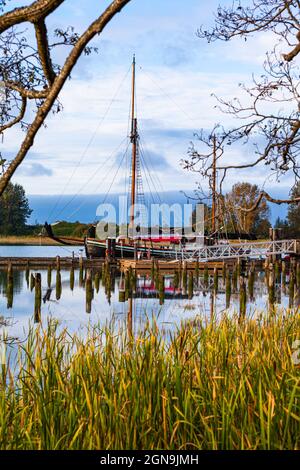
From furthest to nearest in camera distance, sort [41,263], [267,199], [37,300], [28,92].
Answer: [41,263] < [37,300] < [267,199] < [28,92]

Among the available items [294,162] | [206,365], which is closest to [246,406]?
[206,365]

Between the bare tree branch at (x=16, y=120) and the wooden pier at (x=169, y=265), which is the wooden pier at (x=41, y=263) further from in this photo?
the bare tree branch at (x=16, y=120)

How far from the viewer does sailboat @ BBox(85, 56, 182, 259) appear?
41594 mm

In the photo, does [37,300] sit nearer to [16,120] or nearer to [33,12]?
[16,120]

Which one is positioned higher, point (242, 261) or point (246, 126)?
point (246, 126)

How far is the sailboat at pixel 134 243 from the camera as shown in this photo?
136ft

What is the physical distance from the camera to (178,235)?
152 ft

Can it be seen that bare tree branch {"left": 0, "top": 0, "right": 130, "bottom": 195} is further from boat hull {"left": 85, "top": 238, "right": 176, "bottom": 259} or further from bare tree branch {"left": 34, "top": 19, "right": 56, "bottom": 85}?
boat hull {"left": 85, "top": 238, "right": 176, "bottom": 259}

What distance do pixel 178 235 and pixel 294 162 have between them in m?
36.4

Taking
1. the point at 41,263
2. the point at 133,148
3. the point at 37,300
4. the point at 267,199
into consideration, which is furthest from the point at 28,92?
the point at 133,148

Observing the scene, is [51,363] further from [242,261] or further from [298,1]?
[242,261]

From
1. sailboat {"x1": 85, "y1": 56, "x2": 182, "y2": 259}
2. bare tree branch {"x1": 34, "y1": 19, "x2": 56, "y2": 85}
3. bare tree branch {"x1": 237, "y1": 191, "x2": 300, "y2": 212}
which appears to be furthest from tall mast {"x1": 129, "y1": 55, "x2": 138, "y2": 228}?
bare tree branch {"x1": 34, "y1": 19, "x2": 56, "y2": 85}

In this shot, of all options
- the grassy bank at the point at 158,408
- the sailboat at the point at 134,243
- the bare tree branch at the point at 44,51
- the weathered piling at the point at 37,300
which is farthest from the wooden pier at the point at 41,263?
the bare tree branch at the point at 44,51

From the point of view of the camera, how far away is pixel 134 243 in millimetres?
41344
